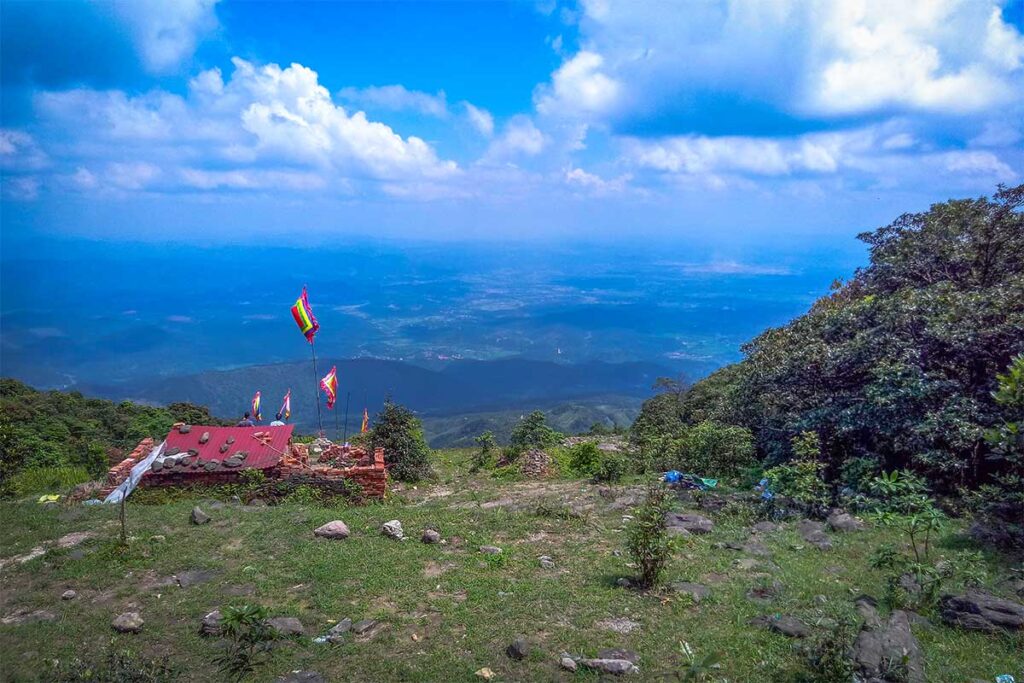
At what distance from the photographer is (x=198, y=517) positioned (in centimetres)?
1147

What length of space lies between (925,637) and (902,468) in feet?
20.7

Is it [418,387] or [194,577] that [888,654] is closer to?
[194,577]

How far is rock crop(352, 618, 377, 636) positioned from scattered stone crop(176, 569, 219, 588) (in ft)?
9.99

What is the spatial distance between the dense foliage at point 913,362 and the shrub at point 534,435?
178 inches

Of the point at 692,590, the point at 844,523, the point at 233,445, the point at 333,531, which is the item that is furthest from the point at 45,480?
the point at 844,523

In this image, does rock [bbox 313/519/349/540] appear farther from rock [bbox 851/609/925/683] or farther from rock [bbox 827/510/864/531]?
rock [bbox 827/510/864/531]

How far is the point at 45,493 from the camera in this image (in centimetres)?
1398

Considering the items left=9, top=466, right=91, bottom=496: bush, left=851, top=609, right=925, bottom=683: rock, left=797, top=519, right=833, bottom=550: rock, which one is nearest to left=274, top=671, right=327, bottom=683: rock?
left=851, top=609, right=925, bottom=683: rock

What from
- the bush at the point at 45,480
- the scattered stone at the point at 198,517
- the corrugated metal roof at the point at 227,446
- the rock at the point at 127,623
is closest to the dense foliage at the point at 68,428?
the bush at the point at 45,480

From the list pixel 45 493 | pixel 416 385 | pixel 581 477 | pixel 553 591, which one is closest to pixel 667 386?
pixel 581 477

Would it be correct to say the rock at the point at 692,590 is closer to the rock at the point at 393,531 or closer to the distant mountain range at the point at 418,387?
the rock at the point at 393,531

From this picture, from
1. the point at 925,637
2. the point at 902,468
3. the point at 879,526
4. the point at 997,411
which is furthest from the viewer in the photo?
the point at 902,468

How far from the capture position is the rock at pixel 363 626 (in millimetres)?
7516

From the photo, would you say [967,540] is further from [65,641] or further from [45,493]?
[45,493]
